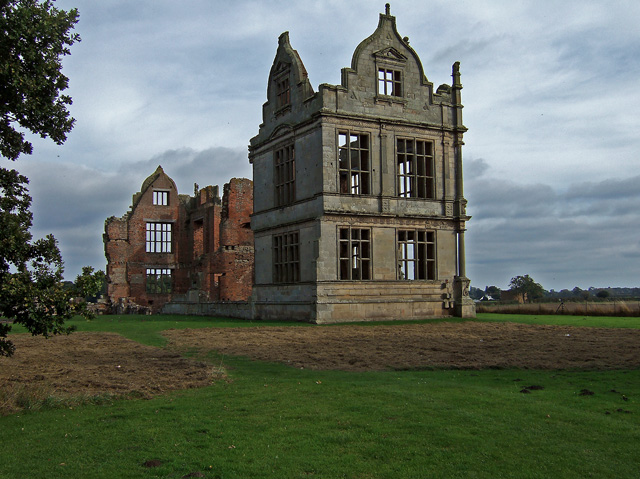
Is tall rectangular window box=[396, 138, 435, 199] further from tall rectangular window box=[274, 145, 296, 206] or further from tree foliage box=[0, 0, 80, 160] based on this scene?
tree foliage box=[0, 0, 80, 160]

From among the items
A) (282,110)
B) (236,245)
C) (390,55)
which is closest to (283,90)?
(282,110)

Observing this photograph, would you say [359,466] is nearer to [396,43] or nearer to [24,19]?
[24,19]

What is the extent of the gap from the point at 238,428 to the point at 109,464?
68.7 inches

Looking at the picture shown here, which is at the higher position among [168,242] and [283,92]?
[283,92]

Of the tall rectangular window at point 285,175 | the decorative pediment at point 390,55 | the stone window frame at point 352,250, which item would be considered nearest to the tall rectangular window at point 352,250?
the stone window frame at point 352,250

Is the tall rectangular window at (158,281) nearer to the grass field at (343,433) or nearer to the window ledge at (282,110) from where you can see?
the window ledge at (282,110)

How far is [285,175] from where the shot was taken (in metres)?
31.5

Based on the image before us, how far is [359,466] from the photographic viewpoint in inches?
254

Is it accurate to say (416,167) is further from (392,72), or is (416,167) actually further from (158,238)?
(158,238)

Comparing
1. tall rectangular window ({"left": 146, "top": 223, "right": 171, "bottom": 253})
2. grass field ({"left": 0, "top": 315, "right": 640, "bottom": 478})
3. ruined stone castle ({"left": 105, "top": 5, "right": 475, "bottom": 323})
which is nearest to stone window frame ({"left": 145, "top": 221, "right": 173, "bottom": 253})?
tall rectangular window ({"left": 146, "top": 223, "right": 171, "bottom": 253})

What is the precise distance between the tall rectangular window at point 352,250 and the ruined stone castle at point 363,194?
5 centimetres

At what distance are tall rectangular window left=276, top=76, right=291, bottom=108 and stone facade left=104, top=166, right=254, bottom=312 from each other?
13.2 metres

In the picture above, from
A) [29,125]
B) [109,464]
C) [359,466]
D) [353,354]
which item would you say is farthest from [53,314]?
[353,354]

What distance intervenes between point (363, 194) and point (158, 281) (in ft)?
95.9
